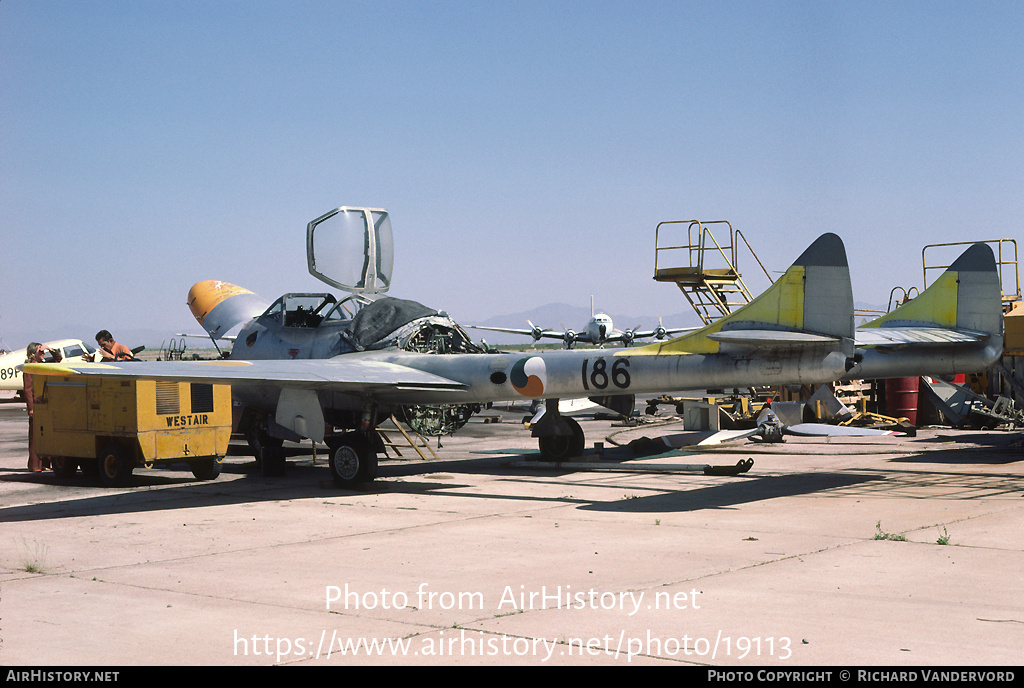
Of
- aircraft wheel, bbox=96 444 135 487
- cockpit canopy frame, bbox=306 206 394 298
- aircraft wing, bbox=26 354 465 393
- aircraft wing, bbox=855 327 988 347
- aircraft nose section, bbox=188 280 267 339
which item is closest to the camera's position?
aircraft wing, bbox=26 354 465 393

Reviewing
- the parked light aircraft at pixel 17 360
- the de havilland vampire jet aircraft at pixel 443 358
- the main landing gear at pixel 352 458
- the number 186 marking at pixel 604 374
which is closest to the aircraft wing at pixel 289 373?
the de havilland vampire jet aircraft at pixel 443 358

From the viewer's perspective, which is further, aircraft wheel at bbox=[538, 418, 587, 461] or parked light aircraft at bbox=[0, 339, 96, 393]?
parked light aircraft at bbox=[0, 339, 96, 393]

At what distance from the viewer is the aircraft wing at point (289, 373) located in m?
11.4

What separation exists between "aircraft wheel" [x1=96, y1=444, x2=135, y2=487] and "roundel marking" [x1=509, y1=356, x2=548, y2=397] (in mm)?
5758

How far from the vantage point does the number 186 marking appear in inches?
496

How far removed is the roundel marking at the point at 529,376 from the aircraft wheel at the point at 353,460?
7.52ft

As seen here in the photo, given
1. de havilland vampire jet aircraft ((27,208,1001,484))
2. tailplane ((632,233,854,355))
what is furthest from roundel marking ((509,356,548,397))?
tailplane ((632,233,854,355))

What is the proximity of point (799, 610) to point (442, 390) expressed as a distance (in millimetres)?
8232

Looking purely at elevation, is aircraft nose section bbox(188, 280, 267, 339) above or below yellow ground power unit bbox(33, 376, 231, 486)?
above

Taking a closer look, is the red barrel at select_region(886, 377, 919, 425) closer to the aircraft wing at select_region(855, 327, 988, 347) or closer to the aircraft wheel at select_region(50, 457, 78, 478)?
the aircraft wing at select_region(855, 327, 988, 347)

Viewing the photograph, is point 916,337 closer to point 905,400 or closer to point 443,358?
point 443,358

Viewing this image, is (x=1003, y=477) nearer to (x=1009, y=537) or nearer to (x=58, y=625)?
(x=1009, y=537)

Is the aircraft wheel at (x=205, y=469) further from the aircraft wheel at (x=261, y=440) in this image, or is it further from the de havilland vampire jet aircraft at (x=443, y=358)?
the de havilland vampire jet aircraft at (x=443, y=358)

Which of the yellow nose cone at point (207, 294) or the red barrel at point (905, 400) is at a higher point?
the yellow nose cone at point (207, 294)
